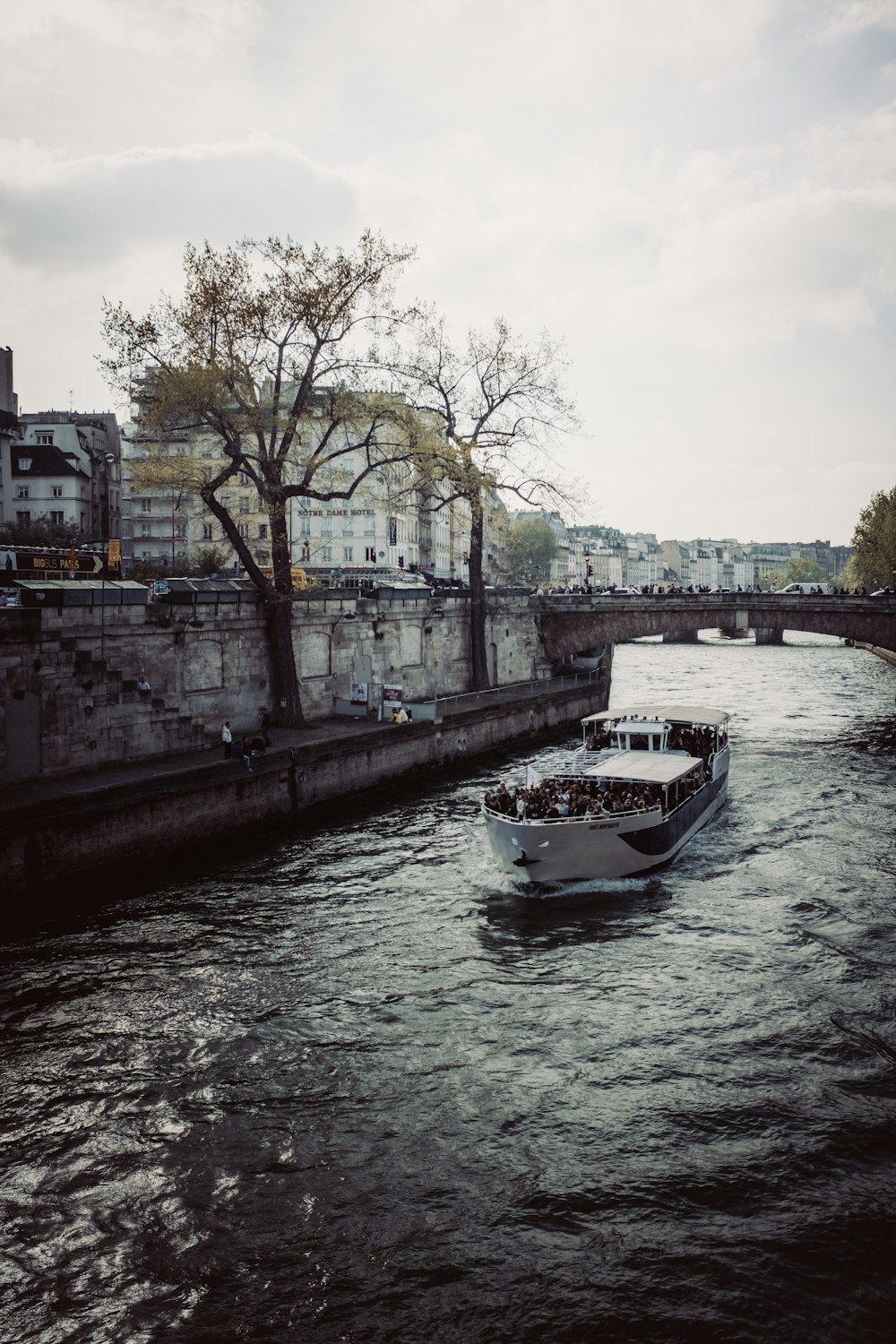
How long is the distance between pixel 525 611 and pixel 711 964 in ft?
135

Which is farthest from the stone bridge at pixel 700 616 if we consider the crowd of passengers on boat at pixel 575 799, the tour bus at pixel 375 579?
the crowd of passengers on boat at pixel 575 799

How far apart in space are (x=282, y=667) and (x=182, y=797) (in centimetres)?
1041

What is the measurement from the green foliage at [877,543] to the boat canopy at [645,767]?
6601cm

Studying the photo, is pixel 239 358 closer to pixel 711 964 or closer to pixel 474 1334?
pixel 711 964

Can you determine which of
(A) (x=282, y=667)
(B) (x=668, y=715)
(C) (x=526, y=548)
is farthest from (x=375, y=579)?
(C) (x=526, y=548)

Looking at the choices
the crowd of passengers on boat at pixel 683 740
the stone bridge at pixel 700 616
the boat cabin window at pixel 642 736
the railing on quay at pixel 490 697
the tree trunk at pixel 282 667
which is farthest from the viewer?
the stone bridge at pixel 700 616

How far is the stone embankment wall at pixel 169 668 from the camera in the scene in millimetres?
28156

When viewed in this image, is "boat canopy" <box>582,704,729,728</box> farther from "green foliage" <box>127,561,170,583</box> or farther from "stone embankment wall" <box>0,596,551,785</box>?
"green foliage" <box>127,561,170,583</box>

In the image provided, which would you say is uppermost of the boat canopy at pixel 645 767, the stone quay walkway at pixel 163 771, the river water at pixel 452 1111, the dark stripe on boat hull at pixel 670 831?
the stone quay walkway at pixel 163 771

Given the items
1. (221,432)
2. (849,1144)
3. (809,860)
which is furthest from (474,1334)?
(221,432)

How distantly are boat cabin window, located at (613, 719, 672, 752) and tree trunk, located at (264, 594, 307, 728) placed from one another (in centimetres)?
1136

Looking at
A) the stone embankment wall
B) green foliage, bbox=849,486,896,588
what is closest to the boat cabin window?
the stone embankment wall

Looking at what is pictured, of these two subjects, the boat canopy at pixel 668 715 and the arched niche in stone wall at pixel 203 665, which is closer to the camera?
the arched niche in stone wall at pixel 203 665

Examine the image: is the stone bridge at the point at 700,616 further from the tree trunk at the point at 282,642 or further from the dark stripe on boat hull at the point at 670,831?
the tree trunk at the point at 282,642
